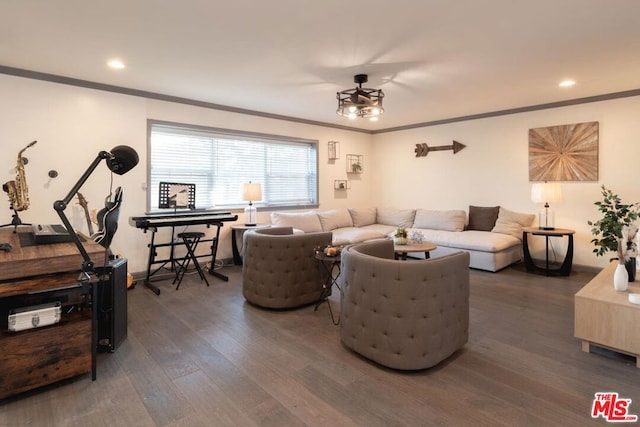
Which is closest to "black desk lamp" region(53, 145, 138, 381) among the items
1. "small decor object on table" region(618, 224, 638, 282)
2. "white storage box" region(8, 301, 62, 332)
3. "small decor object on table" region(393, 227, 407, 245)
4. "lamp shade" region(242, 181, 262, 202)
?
"white storage box" region(8, 301, 62, 332)

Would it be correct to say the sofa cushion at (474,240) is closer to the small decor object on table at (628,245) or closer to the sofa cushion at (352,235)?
the sofa cushion at (352,235)

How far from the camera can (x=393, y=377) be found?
2.17 metres

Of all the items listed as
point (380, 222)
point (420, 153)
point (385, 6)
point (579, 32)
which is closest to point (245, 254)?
point (385, 6)

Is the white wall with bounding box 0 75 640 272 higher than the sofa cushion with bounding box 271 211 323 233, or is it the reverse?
the white wall with bounding box 0 75 640 272

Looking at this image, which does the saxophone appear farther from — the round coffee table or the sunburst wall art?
the sunburst wall art


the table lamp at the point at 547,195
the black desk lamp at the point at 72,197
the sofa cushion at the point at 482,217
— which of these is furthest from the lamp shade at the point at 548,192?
the black desk lamp at the point at 72,197

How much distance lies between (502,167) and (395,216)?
1.99 m

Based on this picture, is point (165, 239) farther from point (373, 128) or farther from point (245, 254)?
point (373, 128)

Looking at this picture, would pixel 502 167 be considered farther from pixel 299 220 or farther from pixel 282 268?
pixel 282 268

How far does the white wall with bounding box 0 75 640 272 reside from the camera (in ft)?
11.9

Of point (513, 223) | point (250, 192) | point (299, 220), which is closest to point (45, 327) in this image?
point (250, 192)

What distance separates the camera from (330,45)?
2930 millimetres

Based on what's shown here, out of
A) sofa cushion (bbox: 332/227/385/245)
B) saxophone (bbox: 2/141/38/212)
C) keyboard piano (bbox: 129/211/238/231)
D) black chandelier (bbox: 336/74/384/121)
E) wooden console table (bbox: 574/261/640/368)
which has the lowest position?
wooden console table (bbox: 574/261/640/368)

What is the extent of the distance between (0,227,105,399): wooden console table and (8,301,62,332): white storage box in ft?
0.10
